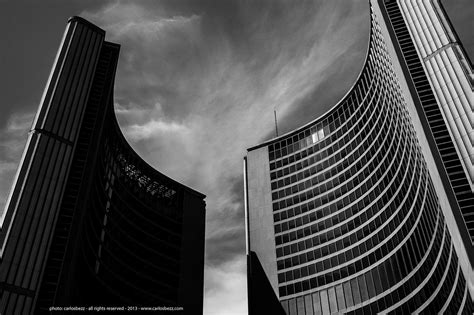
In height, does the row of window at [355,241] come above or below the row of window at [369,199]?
below

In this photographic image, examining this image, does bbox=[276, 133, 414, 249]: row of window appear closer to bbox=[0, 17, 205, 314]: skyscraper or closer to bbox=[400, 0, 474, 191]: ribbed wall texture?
bbox=[400, 0, 474, 191]: ribbed wall texture

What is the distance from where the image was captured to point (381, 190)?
103375mm

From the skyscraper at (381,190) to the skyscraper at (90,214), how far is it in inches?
733

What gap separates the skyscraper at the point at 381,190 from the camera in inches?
2820

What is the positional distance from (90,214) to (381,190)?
2304 inches

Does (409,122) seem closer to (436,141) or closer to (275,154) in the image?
(436,141)

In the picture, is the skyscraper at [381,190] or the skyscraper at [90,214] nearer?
the skyscraper at [90,214]

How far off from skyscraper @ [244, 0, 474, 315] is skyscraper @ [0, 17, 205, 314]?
61.1 feet

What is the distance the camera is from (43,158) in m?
80.9

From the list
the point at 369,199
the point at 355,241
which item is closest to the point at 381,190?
the point at 369,199

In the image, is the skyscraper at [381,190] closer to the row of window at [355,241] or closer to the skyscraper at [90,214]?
the row of window at [355,241]

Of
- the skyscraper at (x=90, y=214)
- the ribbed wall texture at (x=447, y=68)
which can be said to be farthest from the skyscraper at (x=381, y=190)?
the skyscraper at (x=90, y=214)

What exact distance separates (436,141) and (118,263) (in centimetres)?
6657

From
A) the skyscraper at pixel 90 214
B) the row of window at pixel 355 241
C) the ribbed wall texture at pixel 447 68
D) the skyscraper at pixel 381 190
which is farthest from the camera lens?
the row of window at pixel 355 241
